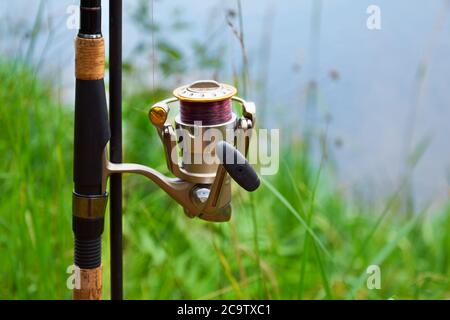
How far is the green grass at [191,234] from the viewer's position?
196cm

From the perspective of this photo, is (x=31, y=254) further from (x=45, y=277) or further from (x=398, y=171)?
(x=398, y=171)

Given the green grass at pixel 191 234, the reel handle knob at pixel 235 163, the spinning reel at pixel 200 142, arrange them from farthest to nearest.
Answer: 1. the green grass at pixel 191 234
2. the spinning reel at pixel 200 142
3. the reel handle knob at pixel 235 163

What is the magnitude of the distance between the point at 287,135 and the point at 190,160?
1.51 metres

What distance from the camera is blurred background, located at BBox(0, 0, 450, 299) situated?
201 centimetres

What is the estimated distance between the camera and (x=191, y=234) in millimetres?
2486

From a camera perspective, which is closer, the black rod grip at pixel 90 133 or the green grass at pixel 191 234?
the black rod grip at pixel 90 133

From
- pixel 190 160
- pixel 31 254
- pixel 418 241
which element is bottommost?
pixel 418 241

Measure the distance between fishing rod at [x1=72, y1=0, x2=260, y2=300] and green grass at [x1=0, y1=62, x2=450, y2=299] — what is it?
322 mm

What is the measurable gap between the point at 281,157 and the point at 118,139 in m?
0.54

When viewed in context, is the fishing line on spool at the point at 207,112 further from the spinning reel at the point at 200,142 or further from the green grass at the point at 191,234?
the green grass at the point at 191,234

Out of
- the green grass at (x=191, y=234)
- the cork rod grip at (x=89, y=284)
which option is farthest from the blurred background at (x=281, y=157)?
the cork rod grip at (x=89, y=284)

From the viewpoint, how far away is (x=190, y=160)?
141cm

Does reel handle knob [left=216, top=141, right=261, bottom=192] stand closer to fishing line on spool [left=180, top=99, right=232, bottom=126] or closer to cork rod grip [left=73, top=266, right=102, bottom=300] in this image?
fishing line on spool [left=180, top=99, right=232, bottom=126]
